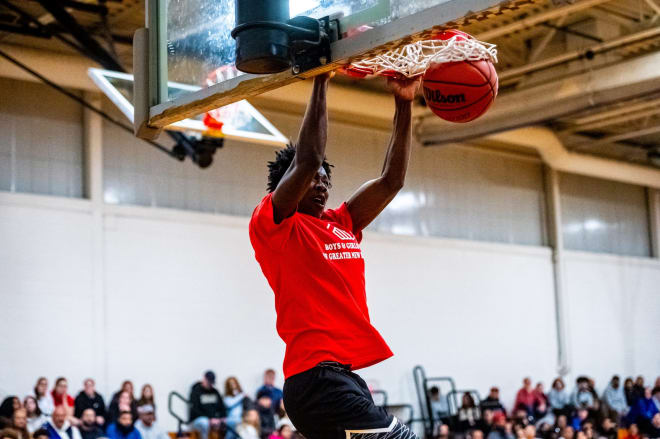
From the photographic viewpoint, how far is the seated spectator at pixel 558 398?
1881cm

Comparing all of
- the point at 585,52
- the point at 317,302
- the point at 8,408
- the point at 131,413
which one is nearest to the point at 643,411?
the point at 585,52

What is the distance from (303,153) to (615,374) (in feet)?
62.9

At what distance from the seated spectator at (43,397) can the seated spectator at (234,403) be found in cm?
260

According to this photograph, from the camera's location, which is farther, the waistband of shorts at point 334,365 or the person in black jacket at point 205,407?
the person in black jacket at point 205,407

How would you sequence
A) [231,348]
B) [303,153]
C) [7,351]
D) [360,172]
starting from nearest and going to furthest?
[303,153]
[7,351]
[231,348]
[360,172]

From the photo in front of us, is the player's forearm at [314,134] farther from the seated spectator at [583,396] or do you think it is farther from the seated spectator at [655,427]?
the seated spectator at [583,396]

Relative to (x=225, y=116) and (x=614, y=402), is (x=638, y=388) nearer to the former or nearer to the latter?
(x=614, y=402)

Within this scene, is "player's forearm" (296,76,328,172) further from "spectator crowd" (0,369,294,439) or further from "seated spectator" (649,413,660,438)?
"seated spectator" (649,413,660,438)

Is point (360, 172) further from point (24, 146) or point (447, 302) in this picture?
point (24, 146)

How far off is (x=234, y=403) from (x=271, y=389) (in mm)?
752

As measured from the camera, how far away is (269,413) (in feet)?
47.6

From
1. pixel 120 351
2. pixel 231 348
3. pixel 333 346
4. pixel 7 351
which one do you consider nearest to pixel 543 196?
pixel 231 348

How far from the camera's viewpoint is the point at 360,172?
17656 millimetres

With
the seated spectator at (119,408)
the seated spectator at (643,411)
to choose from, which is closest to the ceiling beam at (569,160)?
the seated spectator at (643,411)
